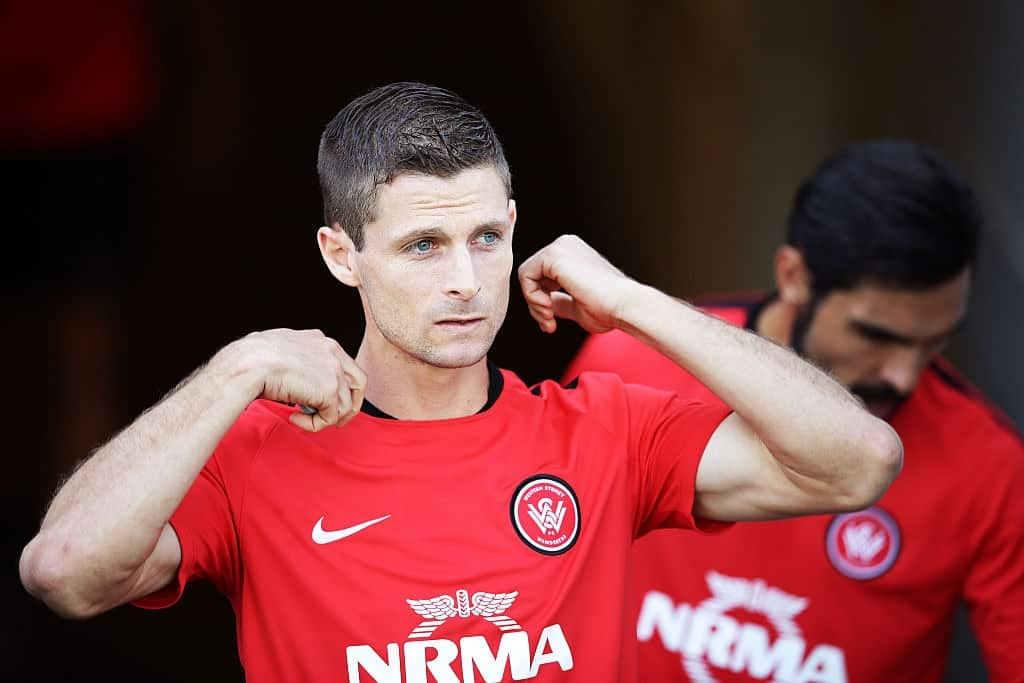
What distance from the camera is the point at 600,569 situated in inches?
85.2

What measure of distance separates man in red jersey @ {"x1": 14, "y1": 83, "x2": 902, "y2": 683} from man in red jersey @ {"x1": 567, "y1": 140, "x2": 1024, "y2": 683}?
76 centimetres

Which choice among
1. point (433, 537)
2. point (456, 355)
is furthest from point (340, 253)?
point (433, 537)

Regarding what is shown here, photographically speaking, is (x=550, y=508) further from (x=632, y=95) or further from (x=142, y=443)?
(x=632, y=95)

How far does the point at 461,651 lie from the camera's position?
6.70 feet

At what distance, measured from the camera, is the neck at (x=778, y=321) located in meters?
3.20

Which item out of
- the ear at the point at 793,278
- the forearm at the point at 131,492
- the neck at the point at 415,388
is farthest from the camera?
the ear at the point at 793,278

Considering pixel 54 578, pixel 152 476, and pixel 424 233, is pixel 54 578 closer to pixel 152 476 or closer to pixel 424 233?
pixel 152 476

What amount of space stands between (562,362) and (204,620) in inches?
82.3

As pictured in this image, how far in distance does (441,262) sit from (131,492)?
0.60m

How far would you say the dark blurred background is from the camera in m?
5.04

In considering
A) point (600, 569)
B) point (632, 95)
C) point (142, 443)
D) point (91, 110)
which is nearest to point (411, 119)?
point (142, 443)

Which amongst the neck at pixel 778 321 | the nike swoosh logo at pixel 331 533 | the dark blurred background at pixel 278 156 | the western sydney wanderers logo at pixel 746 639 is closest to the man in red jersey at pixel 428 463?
the nike swoosh logo at pixel 331 533

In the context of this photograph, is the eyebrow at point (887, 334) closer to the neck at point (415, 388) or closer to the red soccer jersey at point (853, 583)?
the red soccer jersey at point (853, 583)

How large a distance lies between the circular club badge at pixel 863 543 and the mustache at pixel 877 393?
0.26 m
